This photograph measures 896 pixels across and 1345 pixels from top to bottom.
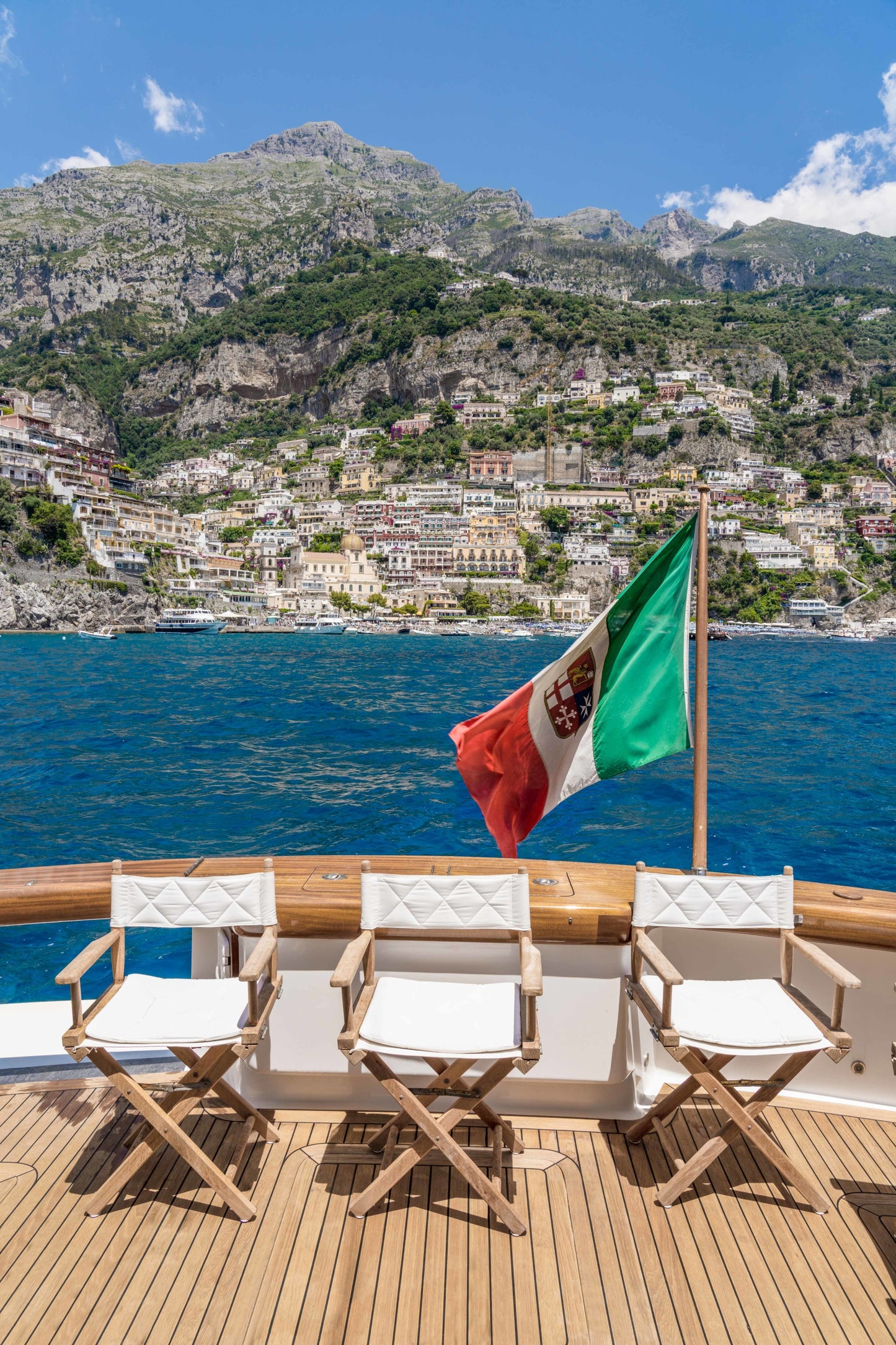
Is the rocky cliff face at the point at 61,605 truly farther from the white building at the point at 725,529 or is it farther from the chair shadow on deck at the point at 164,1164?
the chair shadow on deck at the point at 164,1164

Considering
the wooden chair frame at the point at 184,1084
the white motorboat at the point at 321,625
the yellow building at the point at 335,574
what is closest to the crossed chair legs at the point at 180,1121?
the wooden chair frame at the point at 184,1084

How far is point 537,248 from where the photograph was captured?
179250 mm

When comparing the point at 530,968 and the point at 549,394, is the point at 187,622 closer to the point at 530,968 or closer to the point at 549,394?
the point at 530,968

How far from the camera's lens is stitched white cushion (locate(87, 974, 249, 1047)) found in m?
2.18

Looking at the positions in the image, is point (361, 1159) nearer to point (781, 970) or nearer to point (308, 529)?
point (781, 970)

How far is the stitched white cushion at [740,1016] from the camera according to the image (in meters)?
2.19

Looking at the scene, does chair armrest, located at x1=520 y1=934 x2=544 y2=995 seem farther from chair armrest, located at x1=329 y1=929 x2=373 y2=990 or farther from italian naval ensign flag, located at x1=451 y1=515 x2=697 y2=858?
italian naval ensign flag, located at x1=451 y1=515 x2=697 y2=858

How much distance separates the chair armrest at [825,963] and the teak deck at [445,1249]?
66 cm

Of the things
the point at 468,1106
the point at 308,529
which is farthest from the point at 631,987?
the point at 308,529

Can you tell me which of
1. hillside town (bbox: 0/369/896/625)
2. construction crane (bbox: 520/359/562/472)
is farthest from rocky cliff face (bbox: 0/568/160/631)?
construction crane (bbox: 520/359/562/472)

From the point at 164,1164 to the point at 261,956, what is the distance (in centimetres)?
77

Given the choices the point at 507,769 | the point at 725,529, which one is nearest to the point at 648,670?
the point at 507,769

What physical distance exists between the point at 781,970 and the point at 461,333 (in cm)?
13686

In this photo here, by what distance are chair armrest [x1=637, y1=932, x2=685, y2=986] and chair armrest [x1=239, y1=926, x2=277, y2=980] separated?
1.13 m
